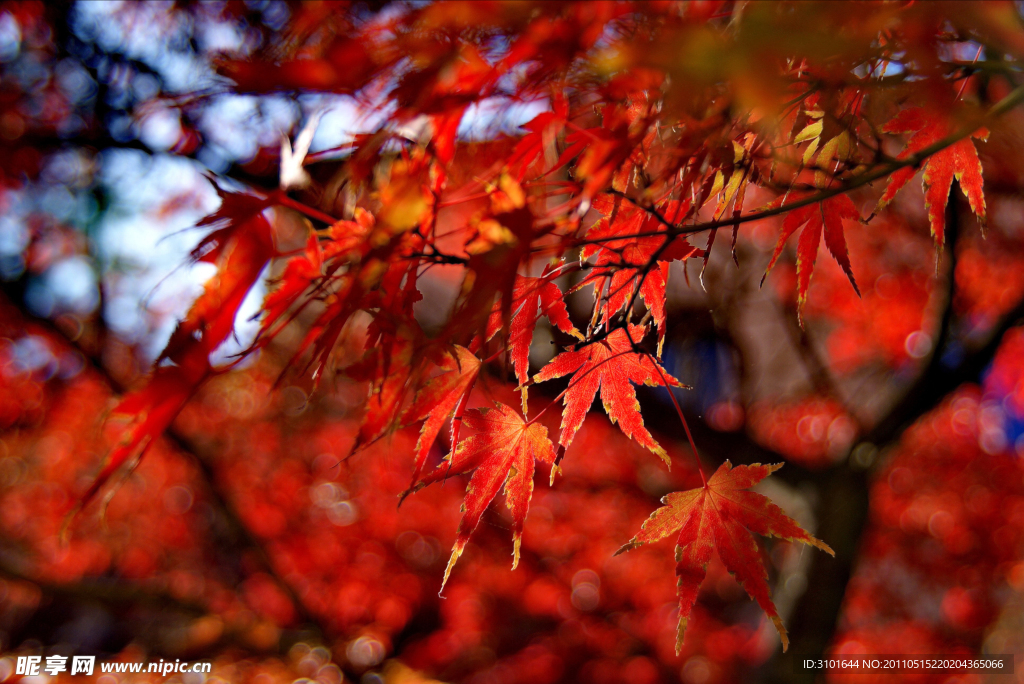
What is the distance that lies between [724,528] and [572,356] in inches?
12.6

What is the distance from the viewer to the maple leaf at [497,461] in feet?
2.34

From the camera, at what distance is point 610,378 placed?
31.6 inches

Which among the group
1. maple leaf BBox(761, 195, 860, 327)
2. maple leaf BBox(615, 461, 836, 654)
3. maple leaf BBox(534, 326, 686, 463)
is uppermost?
maple leaf BBox(761, 195, 860, 327)

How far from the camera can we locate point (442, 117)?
0.63m

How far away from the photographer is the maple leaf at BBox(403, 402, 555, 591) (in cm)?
71

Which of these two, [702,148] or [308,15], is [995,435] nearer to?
[702,148]

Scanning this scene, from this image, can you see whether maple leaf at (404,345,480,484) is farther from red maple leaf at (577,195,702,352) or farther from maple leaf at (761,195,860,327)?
maple leaf at (761,195,860,327)

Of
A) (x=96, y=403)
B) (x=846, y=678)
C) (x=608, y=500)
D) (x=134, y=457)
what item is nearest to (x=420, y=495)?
(x=608, y=500)

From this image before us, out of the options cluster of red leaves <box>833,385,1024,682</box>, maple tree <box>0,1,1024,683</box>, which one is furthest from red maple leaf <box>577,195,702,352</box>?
cluster of red leaves <box>833,385,1024,682</box>

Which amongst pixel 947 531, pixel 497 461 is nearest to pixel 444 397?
pixel 497 461

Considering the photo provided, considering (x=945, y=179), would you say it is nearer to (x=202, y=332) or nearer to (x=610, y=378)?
(x=610, y=378)

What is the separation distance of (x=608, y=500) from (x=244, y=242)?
4020 millimetres

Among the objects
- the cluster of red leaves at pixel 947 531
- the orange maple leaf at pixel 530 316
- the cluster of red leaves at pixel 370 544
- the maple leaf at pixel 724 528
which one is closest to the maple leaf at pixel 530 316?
the orange maple leaf at pixel 530 316

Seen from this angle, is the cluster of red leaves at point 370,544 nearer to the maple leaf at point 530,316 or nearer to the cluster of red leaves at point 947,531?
the cluster of red leaves at point 947,531
